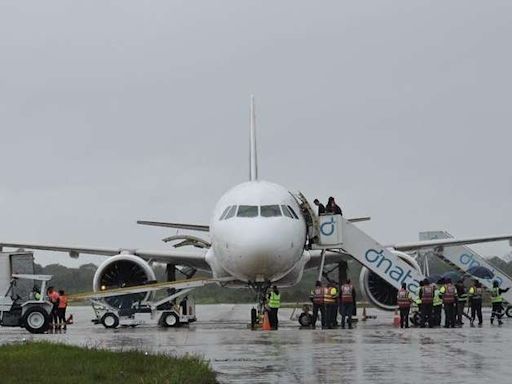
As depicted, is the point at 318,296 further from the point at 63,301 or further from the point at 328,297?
the point at 63,301

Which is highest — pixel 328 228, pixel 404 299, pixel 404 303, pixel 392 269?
pixel 328 228

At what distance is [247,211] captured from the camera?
22203 millimetres

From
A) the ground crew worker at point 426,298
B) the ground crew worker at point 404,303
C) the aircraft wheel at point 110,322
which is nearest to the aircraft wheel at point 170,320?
the aircraft wheel at point 110,322

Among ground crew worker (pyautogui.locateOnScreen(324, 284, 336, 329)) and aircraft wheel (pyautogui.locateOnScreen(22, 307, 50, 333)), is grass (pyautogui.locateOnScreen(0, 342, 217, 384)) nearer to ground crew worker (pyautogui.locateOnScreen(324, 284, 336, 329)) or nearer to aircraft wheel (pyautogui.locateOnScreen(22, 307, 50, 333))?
aircraft wheel (pyautogui.locateOnScreen(22, 307, 50, 333))

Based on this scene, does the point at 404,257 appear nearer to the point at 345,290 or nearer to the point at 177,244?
the point at 345,290

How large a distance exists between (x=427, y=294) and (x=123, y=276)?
9.70m

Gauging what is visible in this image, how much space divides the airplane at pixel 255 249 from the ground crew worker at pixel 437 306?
11.1 feet

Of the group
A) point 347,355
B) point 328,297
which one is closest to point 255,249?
point 328,297

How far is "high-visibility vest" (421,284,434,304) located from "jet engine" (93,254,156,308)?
8.10 m

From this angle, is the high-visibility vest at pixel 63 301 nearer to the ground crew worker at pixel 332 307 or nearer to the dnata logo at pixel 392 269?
the ground crew worker at pixel 332 307

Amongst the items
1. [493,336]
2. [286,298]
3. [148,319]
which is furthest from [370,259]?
[286,298]

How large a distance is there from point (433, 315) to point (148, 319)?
8230 mm

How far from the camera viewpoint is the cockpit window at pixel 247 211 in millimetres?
22062

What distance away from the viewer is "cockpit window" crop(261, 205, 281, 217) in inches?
868
